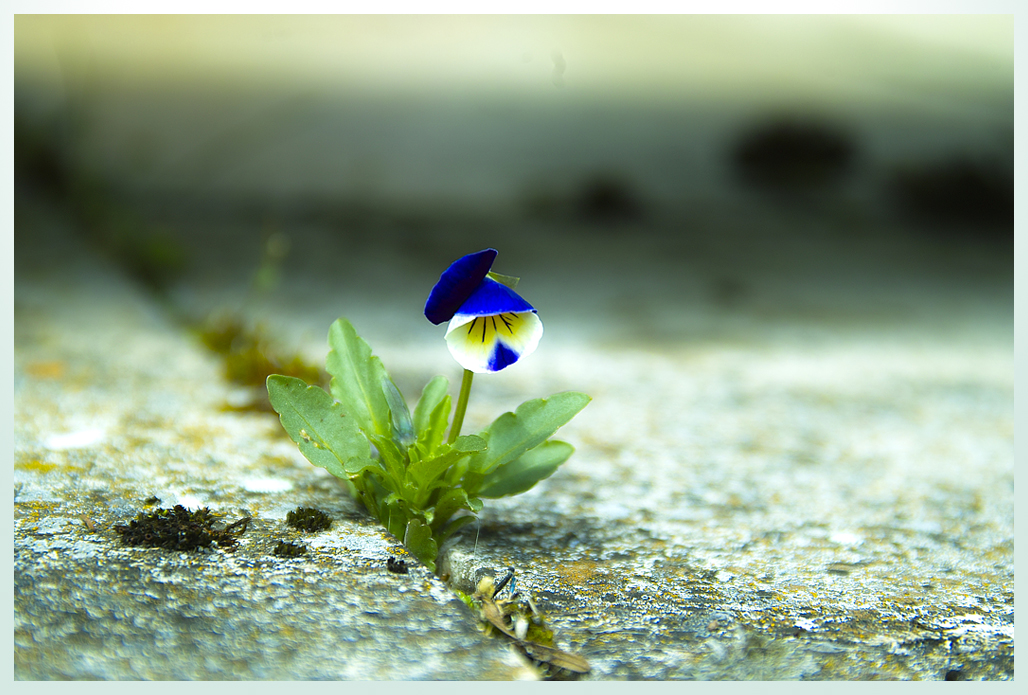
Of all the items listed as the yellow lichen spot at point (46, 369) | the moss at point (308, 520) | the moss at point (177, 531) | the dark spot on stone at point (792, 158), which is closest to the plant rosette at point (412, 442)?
the moss at point (308, 520)

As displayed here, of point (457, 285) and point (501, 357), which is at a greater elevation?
point (457, 285)

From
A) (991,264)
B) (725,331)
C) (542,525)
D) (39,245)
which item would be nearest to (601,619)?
(542,525)

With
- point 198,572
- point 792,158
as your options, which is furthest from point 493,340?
point 792,158

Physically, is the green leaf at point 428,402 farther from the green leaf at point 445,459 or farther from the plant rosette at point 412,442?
the green leaf at point 445,459

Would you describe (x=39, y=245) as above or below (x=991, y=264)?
below

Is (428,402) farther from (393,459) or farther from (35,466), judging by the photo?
(35,466)

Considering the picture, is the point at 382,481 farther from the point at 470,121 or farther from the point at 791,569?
the point at 470,121
